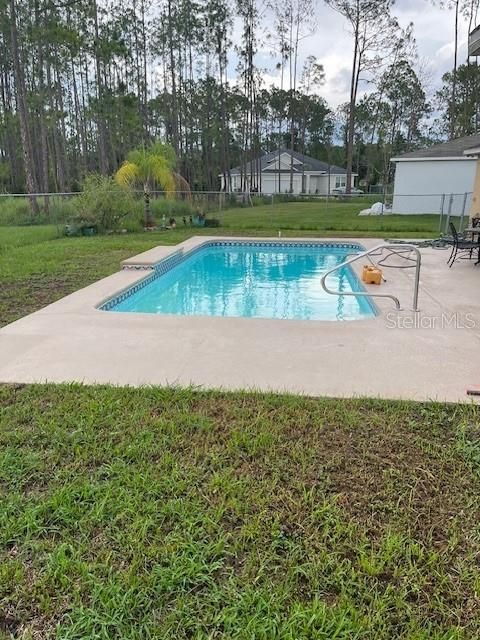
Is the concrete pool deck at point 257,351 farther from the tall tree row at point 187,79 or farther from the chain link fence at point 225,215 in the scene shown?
the tall tree row at point 187,79

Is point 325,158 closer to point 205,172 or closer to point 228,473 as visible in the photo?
point 205,172

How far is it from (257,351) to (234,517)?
2.10 meters

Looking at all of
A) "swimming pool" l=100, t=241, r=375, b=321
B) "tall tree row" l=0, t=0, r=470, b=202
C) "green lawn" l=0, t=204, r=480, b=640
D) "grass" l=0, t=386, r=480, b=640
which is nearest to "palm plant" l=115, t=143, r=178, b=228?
"tall tree row" l=0, t=0, r=470, b=202

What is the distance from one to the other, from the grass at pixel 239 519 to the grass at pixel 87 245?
3139 millimetres

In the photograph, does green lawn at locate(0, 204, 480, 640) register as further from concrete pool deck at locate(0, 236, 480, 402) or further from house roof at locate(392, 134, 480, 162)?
house roof at locate(392, 134, 480, 162)

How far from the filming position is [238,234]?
1377 centimetres

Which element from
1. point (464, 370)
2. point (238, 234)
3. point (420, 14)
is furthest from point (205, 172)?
point (464, 370)

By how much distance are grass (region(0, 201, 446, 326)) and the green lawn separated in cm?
302

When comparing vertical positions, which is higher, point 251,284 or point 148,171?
point 148,171

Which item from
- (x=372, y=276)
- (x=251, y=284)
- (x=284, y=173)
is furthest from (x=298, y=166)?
(x=372, y=276)

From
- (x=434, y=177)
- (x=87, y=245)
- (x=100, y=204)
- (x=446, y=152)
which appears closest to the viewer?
(x=87, y=245)

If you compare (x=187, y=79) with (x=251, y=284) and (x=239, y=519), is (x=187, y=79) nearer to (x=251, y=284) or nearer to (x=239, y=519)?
(x=251, y=284)

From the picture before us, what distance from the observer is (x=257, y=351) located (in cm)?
412

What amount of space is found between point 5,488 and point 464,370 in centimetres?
321
